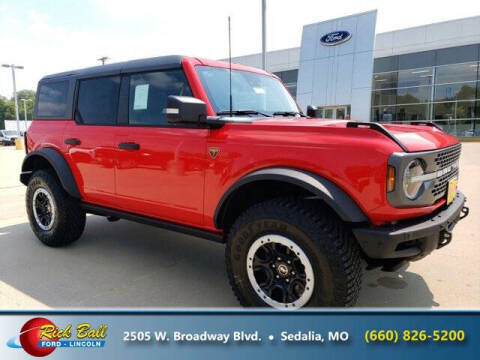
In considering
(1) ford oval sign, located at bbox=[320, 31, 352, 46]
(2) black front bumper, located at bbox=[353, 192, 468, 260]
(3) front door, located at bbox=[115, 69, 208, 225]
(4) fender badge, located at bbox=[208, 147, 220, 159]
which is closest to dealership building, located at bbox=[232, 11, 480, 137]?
(1) ford oval sign, located at bbox=[320, 31, 352, 46]

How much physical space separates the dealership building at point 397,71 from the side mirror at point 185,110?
64.9 ft

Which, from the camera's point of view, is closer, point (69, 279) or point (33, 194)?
point (69, 279)

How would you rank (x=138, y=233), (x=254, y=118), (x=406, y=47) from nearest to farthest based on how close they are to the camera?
(x=254, y=118) → (x=138, y=233) → (x=406, y=47)

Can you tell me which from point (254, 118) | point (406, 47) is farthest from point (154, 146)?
point (406, 47)

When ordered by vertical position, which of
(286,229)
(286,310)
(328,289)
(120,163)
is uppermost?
(120,163)

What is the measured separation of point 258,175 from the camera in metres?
2.60

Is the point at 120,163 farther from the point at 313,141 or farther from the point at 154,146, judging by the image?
the point at 313,141

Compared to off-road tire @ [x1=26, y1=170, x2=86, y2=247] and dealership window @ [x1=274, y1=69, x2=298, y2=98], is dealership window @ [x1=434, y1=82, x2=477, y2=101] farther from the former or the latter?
off-road tire @ [x1=26, y1=170, x2=86, y2=247]

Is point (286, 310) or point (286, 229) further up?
point (286, 229)

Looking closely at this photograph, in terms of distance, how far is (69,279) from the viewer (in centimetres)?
354

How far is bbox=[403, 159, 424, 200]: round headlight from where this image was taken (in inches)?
90.1

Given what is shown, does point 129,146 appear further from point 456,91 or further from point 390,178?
point 456,91

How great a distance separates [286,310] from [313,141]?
3.62 ft

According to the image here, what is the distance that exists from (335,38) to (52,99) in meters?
21.8
